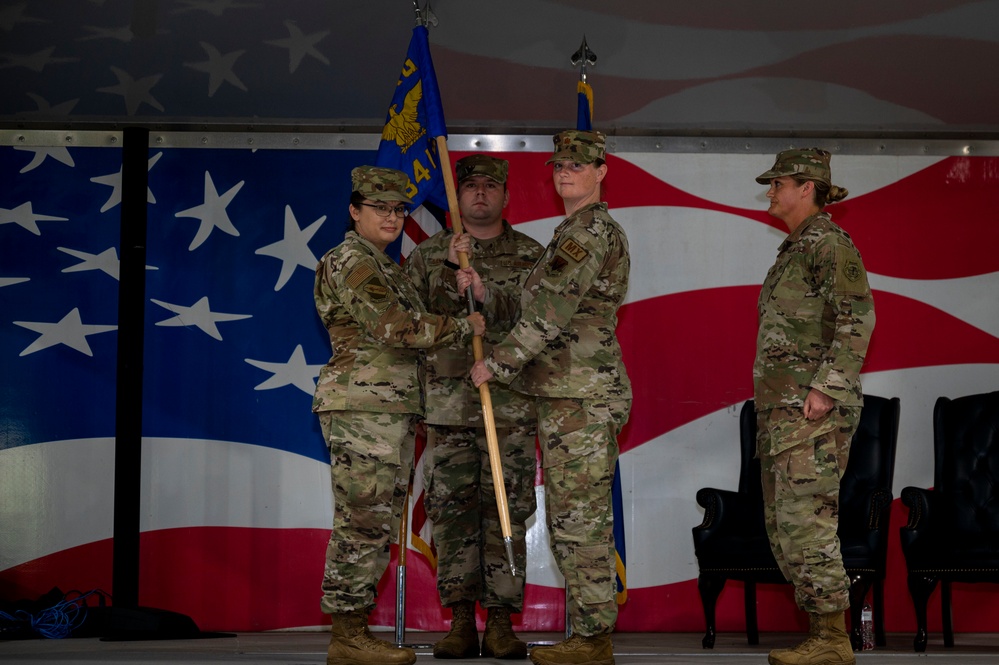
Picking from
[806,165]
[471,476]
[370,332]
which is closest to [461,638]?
[471,476]

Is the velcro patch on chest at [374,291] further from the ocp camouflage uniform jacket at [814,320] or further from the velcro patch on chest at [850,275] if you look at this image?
the velcro patch on chest at [850,275]

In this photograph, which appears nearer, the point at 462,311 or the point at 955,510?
the point at 462,311

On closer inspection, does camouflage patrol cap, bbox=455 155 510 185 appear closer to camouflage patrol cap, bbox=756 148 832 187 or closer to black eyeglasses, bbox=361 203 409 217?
black eyeglasses, bbox=361 203 409 217

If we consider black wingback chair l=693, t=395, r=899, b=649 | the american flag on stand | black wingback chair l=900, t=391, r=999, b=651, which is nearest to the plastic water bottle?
black wingback chair l=693, t=395, r=899, b=649

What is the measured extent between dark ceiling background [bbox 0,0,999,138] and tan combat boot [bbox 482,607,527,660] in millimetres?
2390

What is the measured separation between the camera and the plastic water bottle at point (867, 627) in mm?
4730

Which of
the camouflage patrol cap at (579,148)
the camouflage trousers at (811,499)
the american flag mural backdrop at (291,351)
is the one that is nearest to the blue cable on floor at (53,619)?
the american flag mural backdrop at (291,351)

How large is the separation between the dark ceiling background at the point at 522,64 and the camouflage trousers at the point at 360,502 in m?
1.70

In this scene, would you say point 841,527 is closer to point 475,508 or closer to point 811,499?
point 811,499

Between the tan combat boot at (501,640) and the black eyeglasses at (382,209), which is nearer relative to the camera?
the black eyeglasses at (382,209)

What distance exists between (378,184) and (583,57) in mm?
1229

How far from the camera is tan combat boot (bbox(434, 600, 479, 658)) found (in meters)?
4.00

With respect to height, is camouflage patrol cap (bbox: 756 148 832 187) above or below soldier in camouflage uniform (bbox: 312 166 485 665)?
above

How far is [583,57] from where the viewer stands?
4.48 metres
